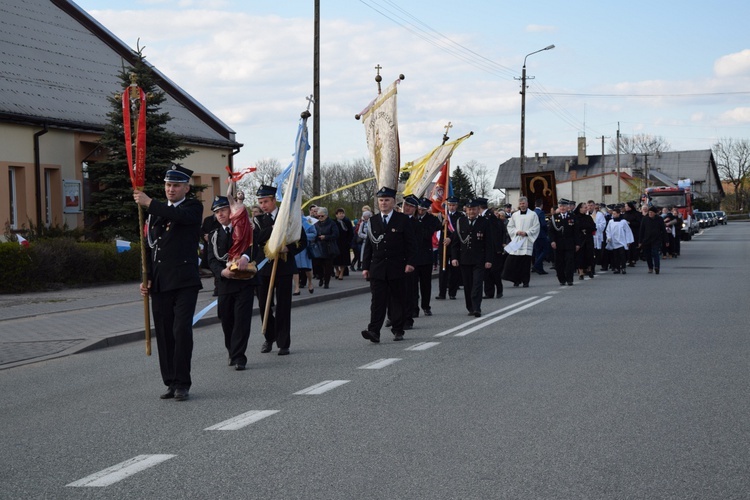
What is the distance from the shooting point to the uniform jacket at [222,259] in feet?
34.4

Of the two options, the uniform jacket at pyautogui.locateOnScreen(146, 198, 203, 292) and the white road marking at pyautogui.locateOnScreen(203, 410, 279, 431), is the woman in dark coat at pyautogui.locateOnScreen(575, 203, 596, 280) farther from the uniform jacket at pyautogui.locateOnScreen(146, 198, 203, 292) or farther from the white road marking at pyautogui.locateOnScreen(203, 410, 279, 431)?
the white road marking at pyautogui.locateOnScreen(203, 410, 279, 431)

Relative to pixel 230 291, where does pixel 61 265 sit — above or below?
below

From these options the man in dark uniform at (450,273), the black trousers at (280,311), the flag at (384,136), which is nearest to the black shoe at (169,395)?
the black trousers at (280,311)

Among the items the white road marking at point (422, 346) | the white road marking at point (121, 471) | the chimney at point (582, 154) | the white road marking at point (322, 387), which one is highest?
the chimney at point (582, 154)

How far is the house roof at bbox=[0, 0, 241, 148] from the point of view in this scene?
1148 inches

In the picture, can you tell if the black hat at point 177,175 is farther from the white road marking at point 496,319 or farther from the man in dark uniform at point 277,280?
the white road marking at point 496,319

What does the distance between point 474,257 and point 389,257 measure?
3.44 meters

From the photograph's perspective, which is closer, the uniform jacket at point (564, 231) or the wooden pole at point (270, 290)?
the wooden pole at point (270, 290)

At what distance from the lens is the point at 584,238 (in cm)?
2484

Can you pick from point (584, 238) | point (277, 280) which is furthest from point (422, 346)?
point (584, 238)

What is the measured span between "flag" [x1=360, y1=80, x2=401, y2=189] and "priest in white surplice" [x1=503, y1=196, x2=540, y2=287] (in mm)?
6826

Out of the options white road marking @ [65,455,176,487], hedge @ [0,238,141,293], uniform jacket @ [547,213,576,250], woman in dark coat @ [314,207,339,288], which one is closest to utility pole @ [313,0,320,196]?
woman in dark coat @ [314,207,339,288]

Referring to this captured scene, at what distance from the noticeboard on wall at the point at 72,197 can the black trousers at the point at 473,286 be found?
54.3 ft

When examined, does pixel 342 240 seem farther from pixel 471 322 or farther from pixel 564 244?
pixel 471 322
